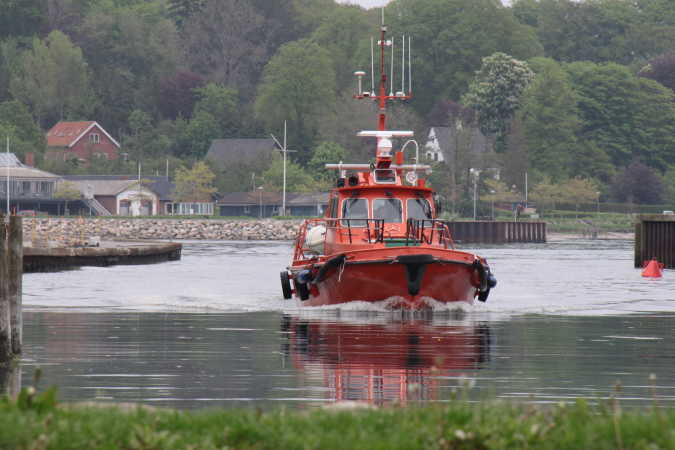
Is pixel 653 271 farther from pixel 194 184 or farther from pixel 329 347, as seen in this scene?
pixel 194 184

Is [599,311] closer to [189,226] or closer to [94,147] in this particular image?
[189,226]

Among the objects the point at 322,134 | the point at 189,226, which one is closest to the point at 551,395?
the point at 189,226

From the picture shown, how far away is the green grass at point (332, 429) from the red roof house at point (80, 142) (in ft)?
531

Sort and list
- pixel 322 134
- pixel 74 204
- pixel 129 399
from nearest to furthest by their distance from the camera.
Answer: pixel 129 399 → pixel 74 204 → pixel 322 134

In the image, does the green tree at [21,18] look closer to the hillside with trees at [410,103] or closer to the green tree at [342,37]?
the hillside with trees at [410,103]

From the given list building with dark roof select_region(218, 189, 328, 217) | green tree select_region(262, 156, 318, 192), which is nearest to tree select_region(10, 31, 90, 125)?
building with dark roof select_region(218, 189, 328, 217)

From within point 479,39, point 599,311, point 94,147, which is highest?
point 479,39

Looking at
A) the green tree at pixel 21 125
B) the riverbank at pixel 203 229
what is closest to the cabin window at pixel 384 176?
the riverbank at pixel 203 229

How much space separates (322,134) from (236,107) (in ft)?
85.4

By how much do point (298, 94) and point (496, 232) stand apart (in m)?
64.9

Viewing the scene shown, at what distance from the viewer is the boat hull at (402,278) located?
28984mm

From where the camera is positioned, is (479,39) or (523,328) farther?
(479,39)

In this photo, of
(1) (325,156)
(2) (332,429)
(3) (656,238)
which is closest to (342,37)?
(1) (325,156)

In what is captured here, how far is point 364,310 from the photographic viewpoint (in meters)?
30.1
